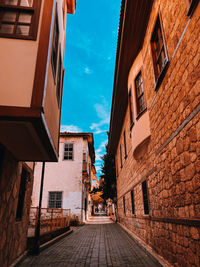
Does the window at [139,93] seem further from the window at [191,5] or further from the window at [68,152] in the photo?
the window at [68,152]

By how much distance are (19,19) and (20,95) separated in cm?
178

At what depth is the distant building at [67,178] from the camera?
18203 millimetres

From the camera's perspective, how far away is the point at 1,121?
3266mm

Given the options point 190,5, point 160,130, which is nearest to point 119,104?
point 160,130

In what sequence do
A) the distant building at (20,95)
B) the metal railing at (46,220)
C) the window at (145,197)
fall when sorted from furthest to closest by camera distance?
the metal railing at (46,220)
the window at (145,197)
the distant building at (20,95)

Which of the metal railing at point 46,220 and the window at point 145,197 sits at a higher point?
the window at point 145,197

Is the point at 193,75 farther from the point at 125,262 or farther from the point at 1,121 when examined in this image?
the point at 125,262

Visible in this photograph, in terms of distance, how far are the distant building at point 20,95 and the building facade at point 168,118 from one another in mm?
2631

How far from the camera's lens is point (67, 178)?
18984 millimetres

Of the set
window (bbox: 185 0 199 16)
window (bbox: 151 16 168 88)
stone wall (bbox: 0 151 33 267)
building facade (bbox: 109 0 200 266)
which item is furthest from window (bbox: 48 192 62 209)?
window (bbox: 185 0 199 16)

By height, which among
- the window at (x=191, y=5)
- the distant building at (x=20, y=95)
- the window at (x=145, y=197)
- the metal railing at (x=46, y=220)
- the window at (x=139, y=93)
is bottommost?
the metal railing at (x=46, y=220)

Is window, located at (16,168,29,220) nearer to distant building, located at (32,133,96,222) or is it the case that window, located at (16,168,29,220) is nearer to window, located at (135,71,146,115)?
window, located at (135,71,146,115)

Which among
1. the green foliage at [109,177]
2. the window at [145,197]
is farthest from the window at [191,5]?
the green foliage at [109,177]

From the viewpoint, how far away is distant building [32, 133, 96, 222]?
18.2 m
